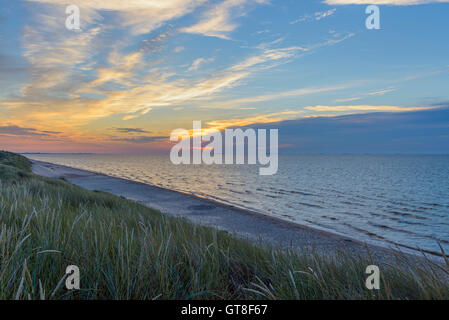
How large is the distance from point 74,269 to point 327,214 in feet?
79.0

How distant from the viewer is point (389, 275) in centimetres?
229

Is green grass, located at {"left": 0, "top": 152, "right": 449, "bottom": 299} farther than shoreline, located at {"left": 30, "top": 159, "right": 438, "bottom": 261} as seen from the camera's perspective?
No

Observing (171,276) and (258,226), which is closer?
(171,276)

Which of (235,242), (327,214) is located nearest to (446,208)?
Result: (327,214)

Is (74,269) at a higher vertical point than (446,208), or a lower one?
higher

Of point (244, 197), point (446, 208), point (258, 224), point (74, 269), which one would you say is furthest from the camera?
point (244, 197)

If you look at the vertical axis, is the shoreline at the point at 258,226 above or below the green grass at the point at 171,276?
Result: below

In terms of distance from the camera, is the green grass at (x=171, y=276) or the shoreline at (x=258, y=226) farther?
the shoreline at (x=258, y=226)

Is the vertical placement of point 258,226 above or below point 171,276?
below

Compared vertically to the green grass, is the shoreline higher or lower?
lower

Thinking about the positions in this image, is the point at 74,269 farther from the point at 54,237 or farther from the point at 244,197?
the point at 244,197
